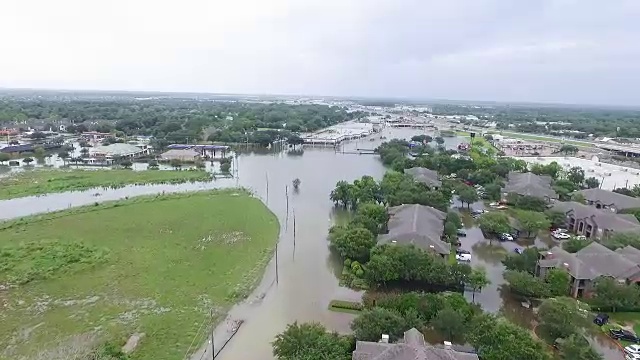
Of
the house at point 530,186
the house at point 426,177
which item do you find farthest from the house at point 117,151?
the house at point 530,186

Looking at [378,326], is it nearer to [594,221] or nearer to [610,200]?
[594,221]

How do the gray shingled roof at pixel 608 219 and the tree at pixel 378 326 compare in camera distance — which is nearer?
the tree at pixel 378 326

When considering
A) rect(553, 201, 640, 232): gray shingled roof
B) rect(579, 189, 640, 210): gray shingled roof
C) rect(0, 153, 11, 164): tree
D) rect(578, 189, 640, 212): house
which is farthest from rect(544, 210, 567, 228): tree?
rect(0, 153, 11, 164): tree

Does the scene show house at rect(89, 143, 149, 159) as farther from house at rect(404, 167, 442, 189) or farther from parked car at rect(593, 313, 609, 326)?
parked car at rect(593, 313, 609, 326)

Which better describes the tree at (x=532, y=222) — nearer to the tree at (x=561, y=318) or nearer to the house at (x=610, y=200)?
the house at (x=610, y=200)

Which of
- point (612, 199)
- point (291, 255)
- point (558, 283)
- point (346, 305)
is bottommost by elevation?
point (291, 255)

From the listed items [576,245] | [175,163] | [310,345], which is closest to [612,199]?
[576,245]

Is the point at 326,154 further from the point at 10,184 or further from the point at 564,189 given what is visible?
the point at 10,184
